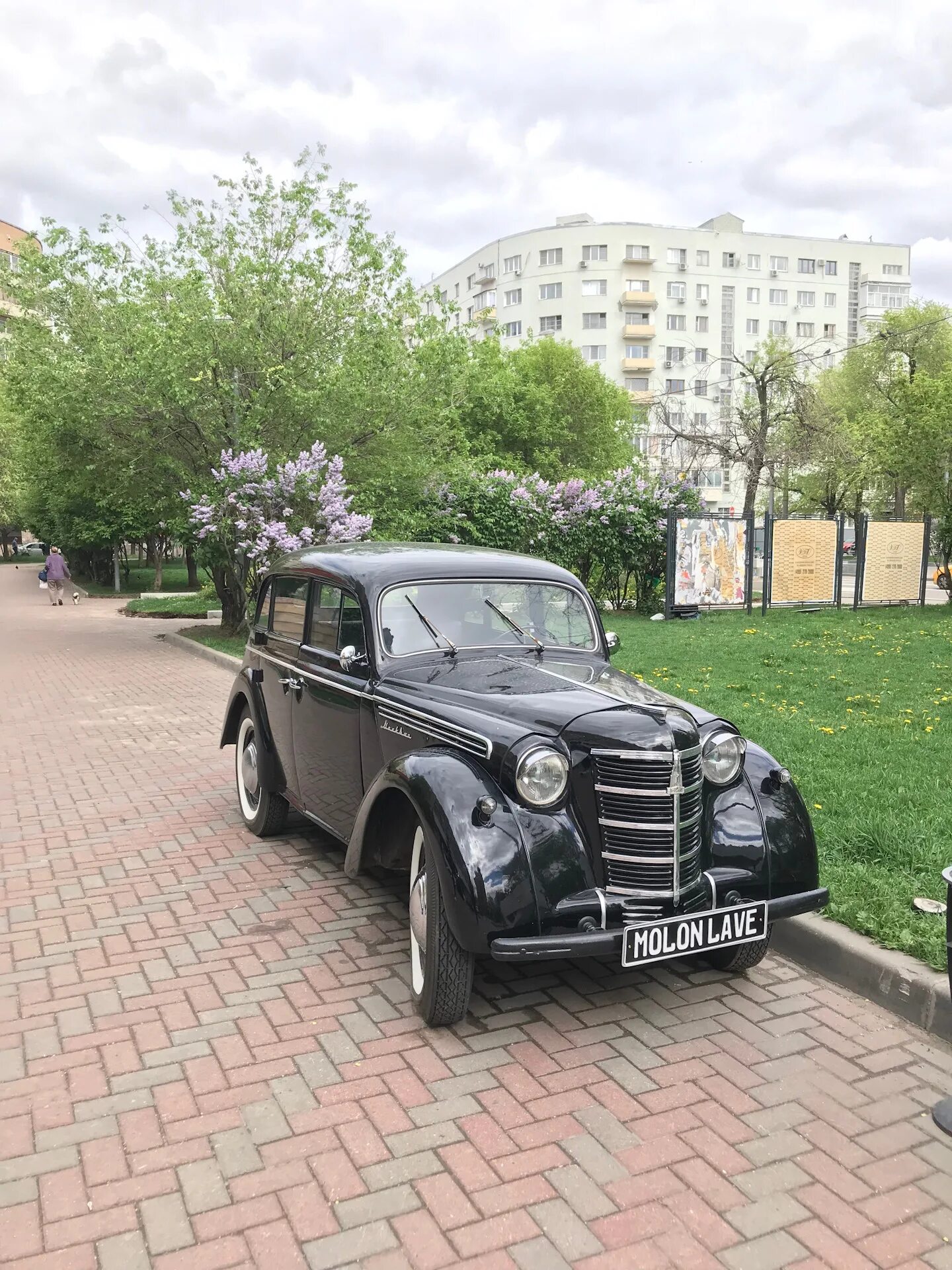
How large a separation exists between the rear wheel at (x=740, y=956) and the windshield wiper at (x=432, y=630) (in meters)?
1.78

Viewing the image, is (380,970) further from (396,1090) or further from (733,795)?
(733,795)

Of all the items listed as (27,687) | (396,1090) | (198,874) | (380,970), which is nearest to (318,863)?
(198,874)

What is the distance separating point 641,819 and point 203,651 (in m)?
13.0

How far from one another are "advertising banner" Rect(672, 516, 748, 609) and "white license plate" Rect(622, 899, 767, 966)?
14.7 meters

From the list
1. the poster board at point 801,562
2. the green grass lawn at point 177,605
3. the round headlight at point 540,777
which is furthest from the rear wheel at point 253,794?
the green grass lawn at point 177,605

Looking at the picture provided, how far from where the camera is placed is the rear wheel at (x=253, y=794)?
5852 millimetres

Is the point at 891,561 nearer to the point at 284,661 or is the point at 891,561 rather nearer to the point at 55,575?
the point at 284,661

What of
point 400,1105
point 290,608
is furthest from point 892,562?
point 400,1105

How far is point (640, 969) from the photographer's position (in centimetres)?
413

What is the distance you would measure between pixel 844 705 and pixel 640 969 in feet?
17.5

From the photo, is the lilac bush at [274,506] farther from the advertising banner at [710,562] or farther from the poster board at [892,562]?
the poster board at [892,562]

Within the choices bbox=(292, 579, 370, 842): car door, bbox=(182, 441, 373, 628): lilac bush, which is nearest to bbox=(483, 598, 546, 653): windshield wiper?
bbox=(292, 579, 370, 842): car door

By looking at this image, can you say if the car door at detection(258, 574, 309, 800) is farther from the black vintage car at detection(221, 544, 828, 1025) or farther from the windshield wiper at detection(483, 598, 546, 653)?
the windshield wiper at detection(483, 598, 546, 653)

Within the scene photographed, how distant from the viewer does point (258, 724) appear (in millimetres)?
5926
